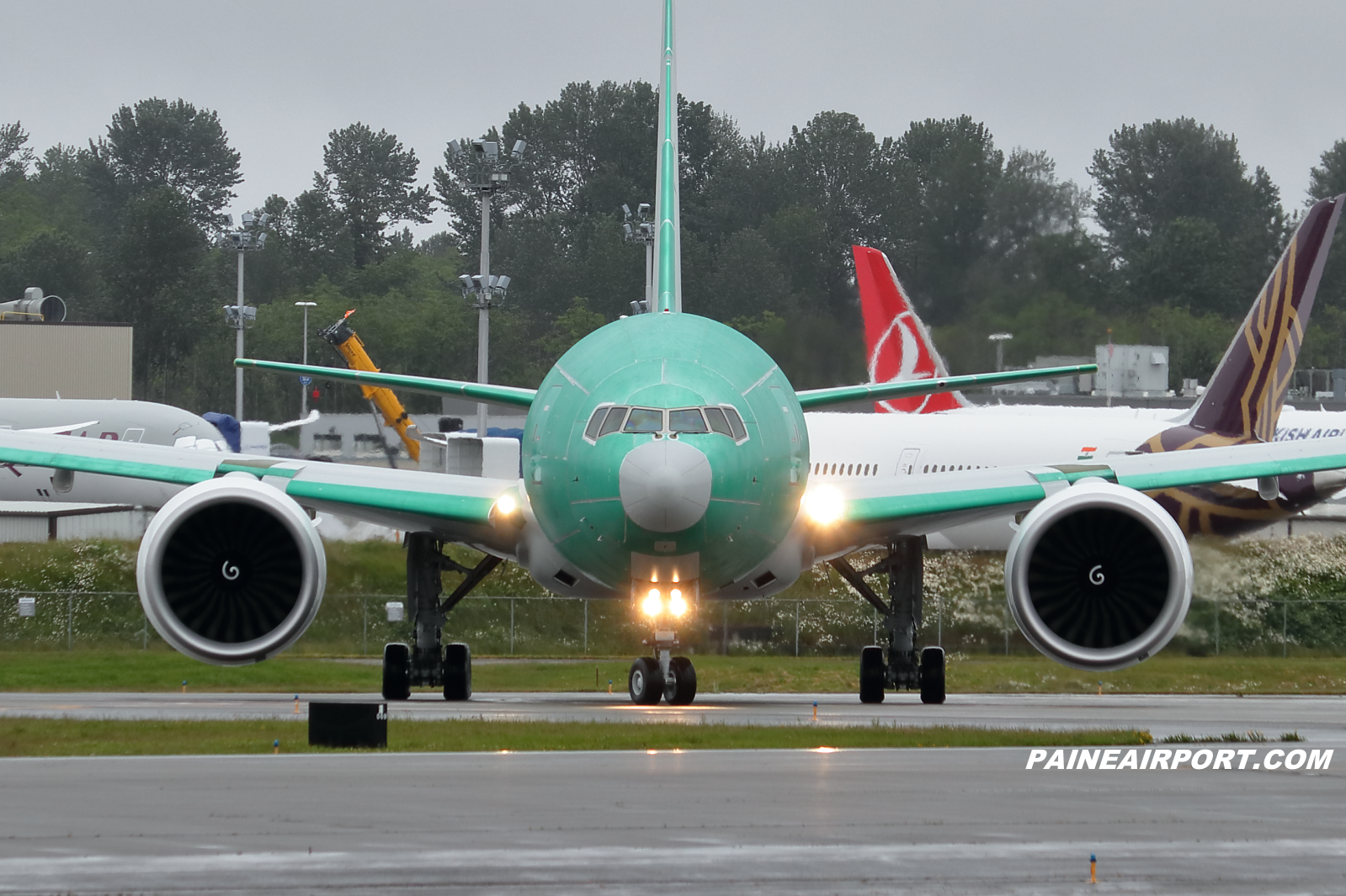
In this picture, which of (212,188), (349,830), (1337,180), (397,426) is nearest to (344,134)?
(212,188)

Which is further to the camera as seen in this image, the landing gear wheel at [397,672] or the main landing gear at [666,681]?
the landing gear wheel at [397,672]

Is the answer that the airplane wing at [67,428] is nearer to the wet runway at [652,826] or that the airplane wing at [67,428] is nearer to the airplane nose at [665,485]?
the airplane nose at [665,485]

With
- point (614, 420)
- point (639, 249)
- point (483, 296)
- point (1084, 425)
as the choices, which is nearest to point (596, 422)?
point (614, 420)

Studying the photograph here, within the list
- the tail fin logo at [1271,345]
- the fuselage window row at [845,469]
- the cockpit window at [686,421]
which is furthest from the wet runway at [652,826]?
the fuselage window row at [845,469]

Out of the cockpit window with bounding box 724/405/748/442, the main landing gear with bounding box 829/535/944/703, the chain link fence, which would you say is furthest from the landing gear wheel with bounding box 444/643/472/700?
the chain link fence

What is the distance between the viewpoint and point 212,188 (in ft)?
490

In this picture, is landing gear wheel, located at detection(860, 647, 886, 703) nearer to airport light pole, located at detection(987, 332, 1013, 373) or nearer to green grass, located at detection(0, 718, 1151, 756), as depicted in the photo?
green grass, located at detection(0, 718, 1151, 756)

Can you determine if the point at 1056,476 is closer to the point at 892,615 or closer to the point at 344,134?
the point at 892,615

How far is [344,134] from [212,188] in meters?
11.5

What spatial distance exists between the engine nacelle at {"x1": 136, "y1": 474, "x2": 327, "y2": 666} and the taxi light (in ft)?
19.6

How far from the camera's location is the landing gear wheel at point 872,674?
85.7 feet

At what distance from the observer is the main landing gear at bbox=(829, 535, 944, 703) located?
2542 cm

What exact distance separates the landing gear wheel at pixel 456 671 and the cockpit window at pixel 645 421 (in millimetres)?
6660

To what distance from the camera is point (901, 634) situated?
2589 cm
